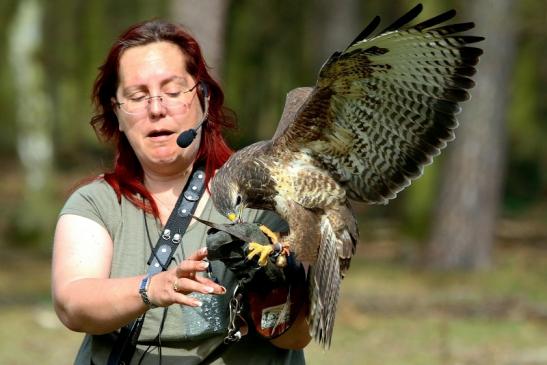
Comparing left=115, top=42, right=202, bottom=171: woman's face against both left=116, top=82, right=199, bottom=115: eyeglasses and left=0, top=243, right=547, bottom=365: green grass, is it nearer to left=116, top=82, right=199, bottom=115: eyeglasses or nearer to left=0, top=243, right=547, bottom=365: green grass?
left=116, top=82, right=199, bottom=115: eyeglasses

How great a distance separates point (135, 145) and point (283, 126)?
0.62 metres

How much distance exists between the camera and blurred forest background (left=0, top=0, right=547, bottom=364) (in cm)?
912

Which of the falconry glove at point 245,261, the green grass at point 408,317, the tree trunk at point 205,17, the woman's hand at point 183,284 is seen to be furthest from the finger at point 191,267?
the tree trunk at point 205,17

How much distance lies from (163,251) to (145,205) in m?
0.22

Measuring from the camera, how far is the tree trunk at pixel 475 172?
12234mm

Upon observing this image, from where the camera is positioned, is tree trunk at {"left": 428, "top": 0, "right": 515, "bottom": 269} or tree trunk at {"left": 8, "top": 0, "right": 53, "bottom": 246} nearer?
tree trunk at {"left": 428, "top": 0, "right": 515, "bottom": 269}

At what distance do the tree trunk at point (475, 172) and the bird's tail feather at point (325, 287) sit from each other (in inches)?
345

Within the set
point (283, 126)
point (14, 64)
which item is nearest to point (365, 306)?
point (14, 64)

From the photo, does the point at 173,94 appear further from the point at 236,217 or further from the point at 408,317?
the point at 408,317

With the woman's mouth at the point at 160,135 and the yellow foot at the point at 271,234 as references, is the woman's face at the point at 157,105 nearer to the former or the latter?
the woman's mouth at the point at 160,135

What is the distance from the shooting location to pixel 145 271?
333cm

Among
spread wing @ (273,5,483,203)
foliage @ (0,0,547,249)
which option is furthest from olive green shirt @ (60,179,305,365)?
foliage @ (0,0,547,249)

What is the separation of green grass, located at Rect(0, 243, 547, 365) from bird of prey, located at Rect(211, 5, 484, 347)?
14.9ft

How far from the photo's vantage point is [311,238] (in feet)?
11.9
